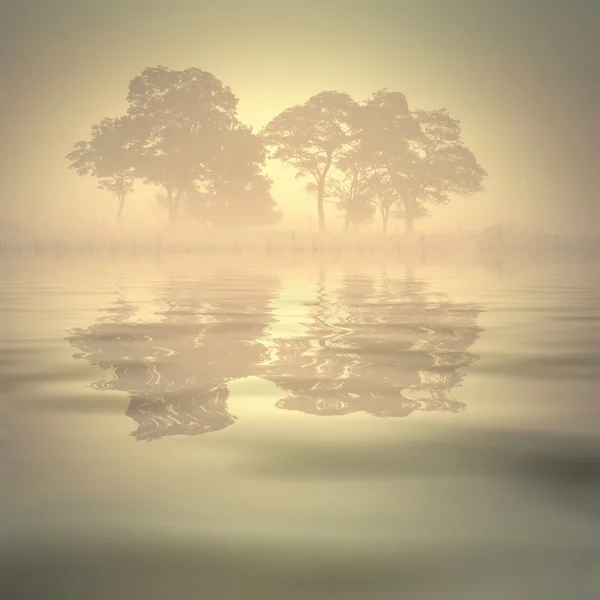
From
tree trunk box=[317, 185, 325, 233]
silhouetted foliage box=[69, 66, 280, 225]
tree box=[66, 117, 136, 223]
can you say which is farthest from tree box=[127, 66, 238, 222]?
tree trunk box=[317, 185, 325, 233]

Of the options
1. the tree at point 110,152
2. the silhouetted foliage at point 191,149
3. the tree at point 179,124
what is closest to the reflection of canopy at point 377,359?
the silhouetted foliage at point 191,149

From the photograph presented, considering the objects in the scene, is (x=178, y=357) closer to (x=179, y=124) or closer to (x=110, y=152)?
(x=179, y=124)

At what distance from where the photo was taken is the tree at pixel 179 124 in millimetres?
61406

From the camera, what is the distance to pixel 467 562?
3346 mm

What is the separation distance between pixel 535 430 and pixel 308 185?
5779 cm

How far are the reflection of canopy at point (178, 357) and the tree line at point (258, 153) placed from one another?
47.0m

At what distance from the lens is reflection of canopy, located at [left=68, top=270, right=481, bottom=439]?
6.32 meters

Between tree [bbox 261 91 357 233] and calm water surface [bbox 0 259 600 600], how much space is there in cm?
5285

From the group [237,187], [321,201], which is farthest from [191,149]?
[321,201]

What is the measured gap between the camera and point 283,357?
28.9 feet

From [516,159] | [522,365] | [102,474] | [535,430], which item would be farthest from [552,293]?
[516,159]

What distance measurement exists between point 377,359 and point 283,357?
2.84 feet

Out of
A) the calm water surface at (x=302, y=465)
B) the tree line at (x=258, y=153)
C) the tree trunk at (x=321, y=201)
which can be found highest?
the tree line at (x=258, y=153)

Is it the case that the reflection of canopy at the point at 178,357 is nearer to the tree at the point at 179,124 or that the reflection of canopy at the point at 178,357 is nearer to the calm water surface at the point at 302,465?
the calm water surface at the point at 302,465
